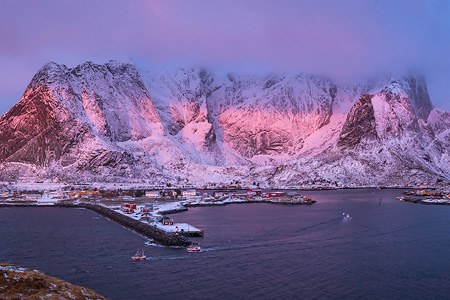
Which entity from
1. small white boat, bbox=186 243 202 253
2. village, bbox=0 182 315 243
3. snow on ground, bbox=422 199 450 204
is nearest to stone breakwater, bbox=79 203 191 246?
village, bbox=0 182 315 243

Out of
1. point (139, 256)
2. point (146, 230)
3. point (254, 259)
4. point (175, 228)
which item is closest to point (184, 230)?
point (175, 228)

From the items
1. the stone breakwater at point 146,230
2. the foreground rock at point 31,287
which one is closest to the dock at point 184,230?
the stone breakwater at point 146,230

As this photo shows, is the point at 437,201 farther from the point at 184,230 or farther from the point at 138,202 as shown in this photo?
the point at 184,230

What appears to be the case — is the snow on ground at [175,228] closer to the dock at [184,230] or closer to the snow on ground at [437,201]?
the dock at [184,230]

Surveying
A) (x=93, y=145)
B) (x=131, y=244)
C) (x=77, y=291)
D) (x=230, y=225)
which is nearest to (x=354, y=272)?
(x=131, y=244)

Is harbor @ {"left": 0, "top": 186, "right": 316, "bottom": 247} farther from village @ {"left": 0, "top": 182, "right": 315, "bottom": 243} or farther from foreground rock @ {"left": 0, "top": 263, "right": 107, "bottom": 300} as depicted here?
foreground rock @ {"left": 0, "top": 263, "right": 107, "bottom": 300}

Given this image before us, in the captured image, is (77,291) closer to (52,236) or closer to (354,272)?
(354,272)
